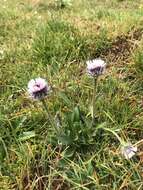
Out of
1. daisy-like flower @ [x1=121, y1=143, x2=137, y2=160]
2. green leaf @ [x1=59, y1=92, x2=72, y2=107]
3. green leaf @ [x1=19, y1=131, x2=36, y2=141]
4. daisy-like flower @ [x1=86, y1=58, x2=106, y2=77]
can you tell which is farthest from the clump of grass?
daisy-like flower @ [x1=121, y1=143, x2=137, y2=160]

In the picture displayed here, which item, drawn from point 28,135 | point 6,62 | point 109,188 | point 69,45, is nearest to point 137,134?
point 109,188

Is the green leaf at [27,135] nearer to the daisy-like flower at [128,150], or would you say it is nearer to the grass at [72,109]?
the grass at [72,109]

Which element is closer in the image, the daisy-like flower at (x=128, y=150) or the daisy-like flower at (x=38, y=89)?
the daisy-like flower at (x=38, y=89)

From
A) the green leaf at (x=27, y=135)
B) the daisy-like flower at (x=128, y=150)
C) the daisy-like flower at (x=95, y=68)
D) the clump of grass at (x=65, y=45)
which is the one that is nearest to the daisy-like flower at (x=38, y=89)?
the daisy-like flower at (x=95, y=68)

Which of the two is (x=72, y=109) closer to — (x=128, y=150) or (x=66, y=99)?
(x=66, y=99)

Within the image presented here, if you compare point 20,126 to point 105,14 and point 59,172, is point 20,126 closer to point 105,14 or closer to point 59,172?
point 59,172

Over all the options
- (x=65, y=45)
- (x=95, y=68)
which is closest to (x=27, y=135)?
(x=95, y=68)
